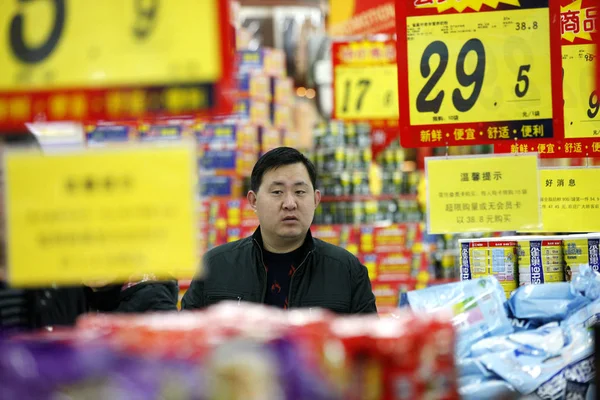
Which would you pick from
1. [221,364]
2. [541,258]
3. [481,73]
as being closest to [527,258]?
[541,258]

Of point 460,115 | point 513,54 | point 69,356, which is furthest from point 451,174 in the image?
point 69,356

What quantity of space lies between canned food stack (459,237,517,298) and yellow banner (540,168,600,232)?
39 centimetres

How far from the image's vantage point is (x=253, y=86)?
1034cm

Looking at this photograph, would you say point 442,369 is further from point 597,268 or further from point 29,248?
point 597,268

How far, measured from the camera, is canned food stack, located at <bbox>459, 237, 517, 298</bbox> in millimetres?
3834

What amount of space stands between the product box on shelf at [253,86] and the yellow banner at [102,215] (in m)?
8.23

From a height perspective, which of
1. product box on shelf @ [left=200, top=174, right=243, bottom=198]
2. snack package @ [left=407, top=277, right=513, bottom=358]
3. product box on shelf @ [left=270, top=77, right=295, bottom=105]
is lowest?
snack package @ [left=407, top=277, right=513, bottom=358]

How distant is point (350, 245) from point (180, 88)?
7744 mm

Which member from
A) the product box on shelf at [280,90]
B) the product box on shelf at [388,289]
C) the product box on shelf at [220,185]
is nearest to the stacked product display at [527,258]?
the product box on shelf at [388,289]

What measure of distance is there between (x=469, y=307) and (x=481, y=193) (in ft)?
2.45

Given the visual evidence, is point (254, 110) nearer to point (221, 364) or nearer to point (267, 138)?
point (267, 138)

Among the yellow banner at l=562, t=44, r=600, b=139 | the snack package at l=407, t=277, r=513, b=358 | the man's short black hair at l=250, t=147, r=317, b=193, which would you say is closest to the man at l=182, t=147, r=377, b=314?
the man's short black hair at l=250, t=147, r=317, b=193

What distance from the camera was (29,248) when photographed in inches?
77.3

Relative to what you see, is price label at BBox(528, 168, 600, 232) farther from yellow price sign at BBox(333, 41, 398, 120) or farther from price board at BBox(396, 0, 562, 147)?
yellow price sign at BBox(333, 41, 398, 120)
